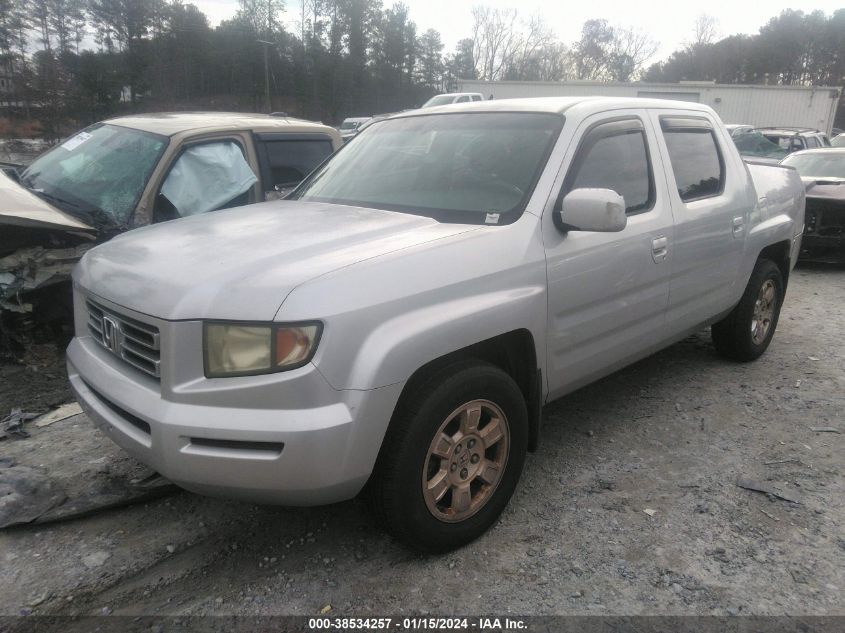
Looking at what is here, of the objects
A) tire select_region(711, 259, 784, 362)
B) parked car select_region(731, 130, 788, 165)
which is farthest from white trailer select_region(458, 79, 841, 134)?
tire select_region(711, 259, 784, 362)

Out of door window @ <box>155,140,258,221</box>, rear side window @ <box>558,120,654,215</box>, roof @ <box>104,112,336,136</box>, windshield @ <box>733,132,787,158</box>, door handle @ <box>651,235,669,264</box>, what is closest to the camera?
rear side window @ <box>558,120,654,215</box>

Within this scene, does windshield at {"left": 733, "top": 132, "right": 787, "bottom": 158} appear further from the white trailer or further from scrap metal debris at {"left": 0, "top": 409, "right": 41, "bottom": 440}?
scrap metal debris at {"left": 0, "top": 409, "right": 41, "bottom": 440}

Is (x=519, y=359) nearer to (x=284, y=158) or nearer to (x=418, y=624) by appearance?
(x=418, y=624)

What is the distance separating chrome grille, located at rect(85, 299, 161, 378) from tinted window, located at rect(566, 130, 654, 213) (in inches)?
74.6

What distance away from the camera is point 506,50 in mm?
76375

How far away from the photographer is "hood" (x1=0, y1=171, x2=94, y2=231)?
4023 millimetres

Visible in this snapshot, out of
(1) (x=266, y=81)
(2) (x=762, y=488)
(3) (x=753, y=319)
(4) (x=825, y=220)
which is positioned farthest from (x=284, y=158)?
(1) (x=266, y=81)

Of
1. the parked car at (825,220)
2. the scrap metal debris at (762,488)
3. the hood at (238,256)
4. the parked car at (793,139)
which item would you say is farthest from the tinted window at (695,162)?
the parked car at (793,139)

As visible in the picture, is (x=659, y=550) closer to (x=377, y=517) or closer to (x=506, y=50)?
(x=377, y=517)

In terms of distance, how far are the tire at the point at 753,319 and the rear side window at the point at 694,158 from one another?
2.96ft

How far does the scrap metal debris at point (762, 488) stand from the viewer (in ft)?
10.5

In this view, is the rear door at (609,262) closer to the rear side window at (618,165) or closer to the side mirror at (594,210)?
the rear side window at (618,165)

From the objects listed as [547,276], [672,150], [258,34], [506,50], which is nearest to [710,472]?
[547,276]

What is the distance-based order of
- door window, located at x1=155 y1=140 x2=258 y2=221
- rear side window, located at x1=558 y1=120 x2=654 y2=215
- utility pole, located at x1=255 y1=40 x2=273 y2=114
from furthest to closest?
utility pole, located at x1=255 y1=40 x2=273 y2=114 → door window, located at x1=155 y1=140 x2=258 y2=221 → rear side window, located at x1=558 y1=120 x2=654 y2=215
